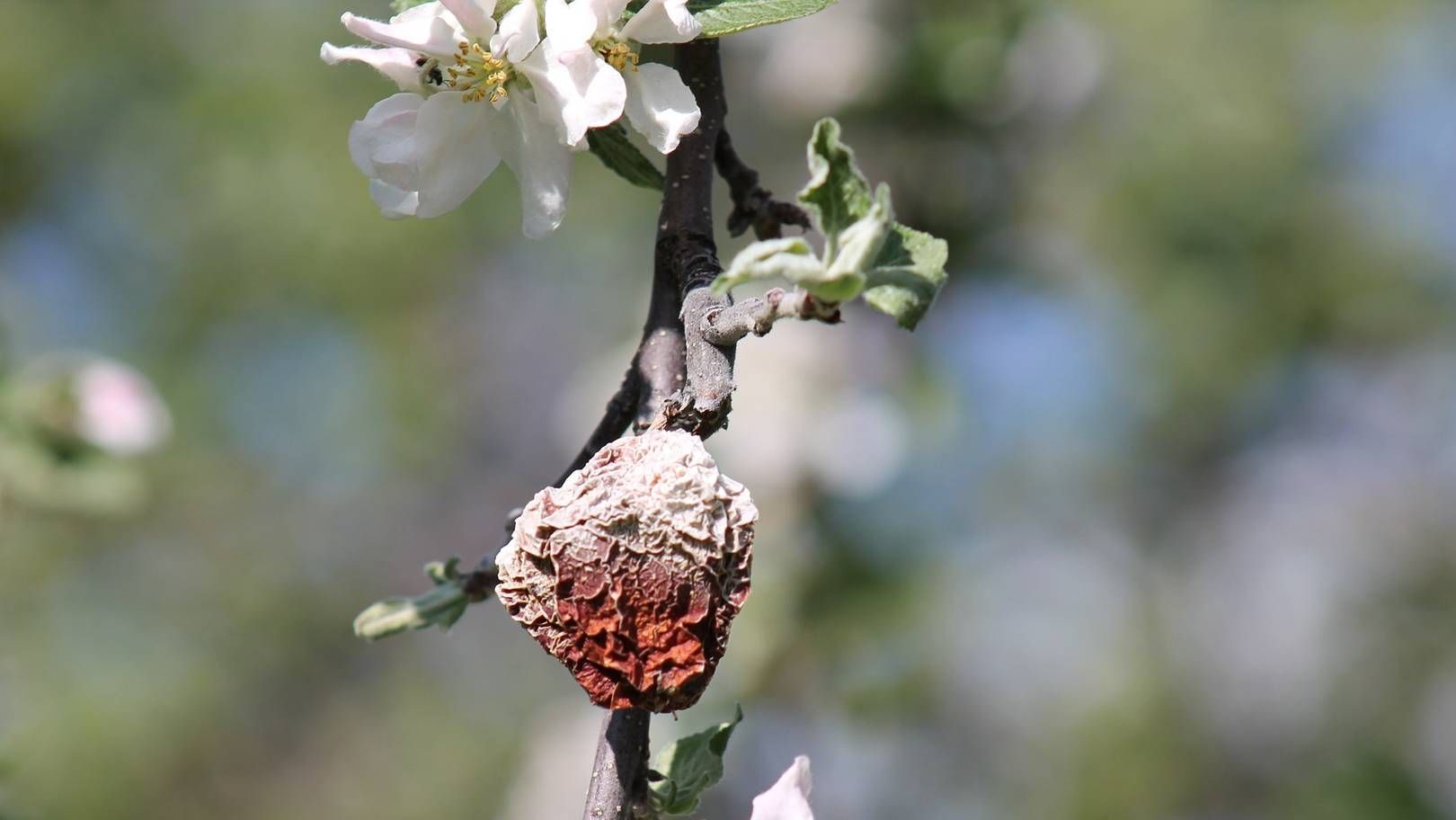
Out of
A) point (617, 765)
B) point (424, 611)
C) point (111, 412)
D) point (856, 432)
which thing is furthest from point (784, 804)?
point (856, 432)

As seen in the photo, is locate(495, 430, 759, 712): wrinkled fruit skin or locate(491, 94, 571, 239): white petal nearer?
locate(495, 430, 759, 712): wrinkled fruit skin

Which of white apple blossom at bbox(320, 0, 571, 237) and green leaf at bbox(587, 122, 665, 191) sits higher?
green leaf at bbox(587, 122, 665, 191)

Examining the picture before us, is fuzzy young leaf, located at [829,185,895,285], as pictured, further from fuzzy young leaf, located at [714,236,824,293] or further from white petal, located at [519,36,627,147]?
white petal, located at [519,36,627,147]

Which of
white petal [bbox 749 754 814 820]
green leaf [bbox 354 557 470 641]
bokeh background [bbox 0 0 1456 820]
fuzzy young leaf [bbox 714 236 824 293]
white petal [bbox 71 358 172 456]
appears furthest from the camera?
bokeh background [bbox 0 0 1456 820]

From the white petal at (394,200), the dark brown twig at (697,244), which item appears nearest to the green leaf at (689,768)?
the dark brown twig at (697,244)

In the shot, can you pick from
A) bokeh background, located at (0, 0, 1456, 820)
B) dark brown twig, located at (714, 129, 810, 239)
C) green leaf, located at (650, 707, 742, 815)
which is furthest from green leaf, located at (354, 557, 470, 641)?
bokeh background, located at (0, 0, 1456, 820)

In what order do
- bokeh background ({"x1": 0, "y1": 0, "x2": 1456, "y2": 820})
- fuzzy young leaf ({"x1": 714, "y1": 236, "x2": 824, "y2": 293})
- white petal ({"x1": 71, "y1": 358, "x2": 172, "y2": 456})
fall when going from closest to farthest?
fuzzy young leaf ({"x1": 714, "y1": 236, "x2": 824, "y2": 293}), white petal ({"x1": 71, "y1": 358, "x2": 172, "y2": 456}), bokeh background ({"x1": 0, "y1": 0, "x2": 1456, "y2": 820})

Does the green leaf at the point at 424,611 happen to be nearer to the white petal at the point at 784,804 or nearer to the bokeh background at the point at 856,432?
the white petal at the point at 784,804

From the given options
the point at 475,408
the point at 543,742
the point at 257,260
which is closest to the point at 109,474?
the point at 543,742
